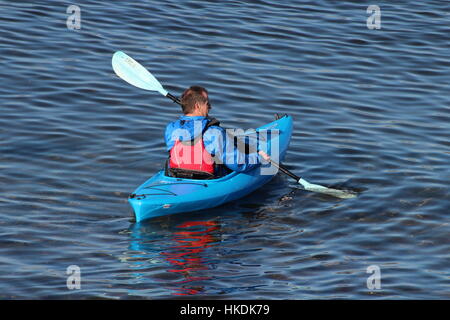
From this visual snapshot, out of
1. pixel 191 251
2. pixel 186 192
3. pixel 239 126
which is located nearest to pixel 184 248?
pixel 191 251

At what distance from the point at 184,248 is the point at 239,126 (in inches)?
135

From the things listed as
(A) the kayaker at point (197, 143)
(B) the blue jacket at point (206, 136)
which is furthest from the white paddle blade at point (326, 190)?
(B) the blue jacket at point (206, 136)

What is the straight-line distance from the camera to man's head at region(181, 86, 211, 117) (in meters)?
7.81

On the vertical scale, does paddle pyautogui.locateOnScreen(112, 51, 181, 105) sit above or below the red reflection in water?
above

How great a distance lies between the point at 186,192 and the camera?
7.83 meters

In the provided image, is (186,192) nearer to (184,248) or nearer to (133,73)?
(184,248)

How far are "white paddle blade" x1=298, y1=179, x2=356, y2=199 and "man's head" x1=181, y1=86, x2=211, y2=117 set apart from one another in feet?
4.87

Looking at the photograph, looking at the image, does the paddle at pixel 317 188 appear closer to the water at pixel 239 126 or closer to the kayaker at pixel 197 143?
the water at pixel 239 126

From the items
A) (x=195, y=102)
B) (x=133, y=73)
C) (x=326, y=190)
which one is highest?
(x=133, y=73)

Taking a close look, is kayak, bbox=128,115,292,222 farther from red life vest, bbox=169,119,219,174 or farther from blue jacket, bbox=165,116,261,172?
blue jacket, bbox=165,116,261,172

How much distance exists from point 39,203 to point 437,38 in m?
8.49

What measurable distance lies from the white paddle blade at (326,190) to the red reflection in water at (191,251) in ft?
4.10

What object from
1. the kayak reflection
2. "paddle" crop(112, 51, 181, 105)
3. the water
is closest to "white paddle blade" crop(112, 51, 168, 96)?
"paddle" crop(112, 51, 181, 105)
